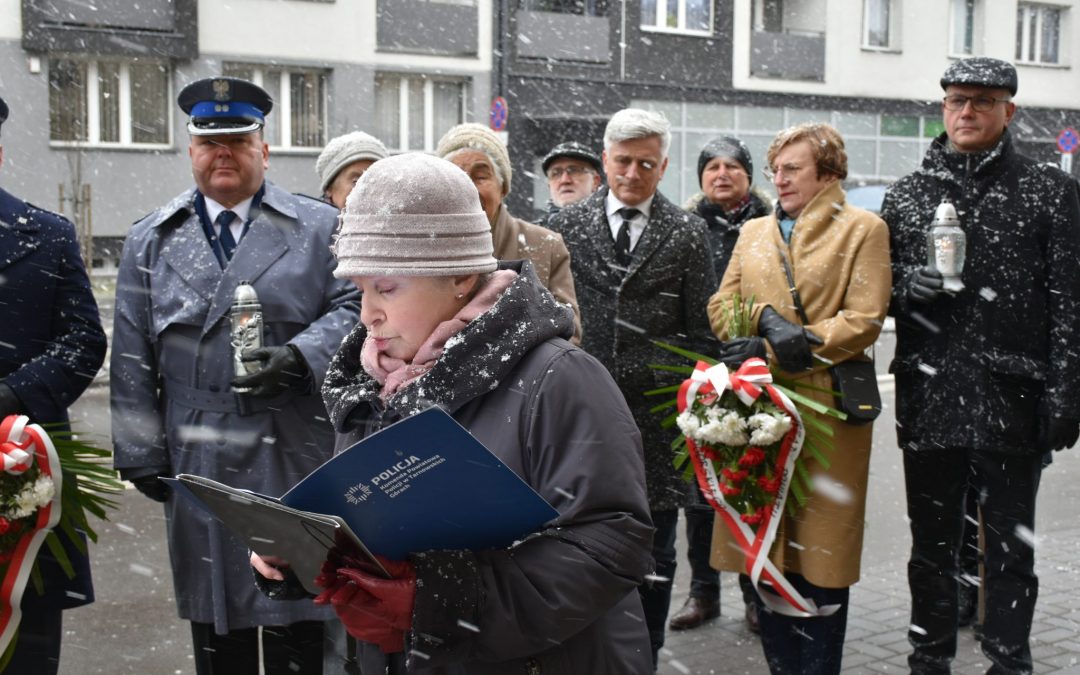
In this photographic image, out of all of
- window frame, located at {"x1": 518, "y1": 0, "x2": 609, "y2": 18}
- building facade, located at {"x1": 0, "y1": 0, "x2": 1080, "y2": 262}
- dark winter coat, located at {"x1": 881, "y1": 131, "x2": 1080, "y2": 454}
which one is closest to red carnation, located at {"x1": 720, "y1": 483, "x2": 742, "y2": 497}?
dark winter coat, located at {"x1": 881, "y1": 131, "x2": 1080, "y2": 454}

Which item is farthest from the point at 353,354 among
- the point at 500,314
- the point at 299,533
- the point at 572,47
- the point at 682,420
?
the point at 572,47

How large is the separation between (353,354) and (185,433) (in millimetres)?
1752

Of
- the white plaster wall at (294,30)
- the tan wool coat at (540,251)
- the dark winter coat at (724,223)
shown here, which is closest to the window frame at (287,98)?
the white plaster wall at (294,30)

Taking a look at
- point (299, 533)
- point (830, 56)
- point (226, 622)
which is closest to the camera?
point (299, 533)

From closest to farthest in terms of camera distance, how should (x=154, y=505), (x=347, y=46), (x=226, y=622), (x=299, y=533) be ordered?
(x=299, y=533)
(x=226, y=622)
(x=154, y=505)
(x=347, y=46)

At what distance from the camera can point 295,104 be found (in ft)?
94.5

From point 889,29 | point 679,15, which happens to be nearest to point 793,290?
point 679,15

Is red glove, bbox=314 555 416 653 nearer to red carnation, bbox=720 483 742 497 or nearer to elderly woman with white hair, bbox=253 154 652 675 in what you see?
elderly woman with white hair, bbox=253 154 652 675

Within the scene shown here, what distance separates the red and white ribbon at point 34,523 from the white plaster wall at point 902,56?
1222 inches

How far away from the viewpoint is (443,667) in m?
2.57

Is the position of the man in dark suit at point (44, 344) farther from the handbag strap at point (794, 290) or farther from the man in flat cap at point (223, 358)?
the handbag strap at point (794, 290)

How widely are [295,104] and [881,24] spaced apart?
16.8 m

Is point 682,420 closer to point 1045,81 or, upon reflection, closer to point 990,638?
point 990,638

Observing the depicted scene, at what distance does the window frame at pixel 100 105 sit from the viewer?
2677 centimetres
